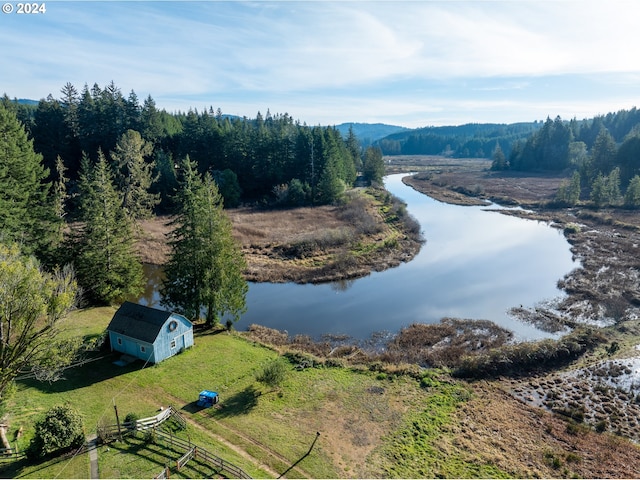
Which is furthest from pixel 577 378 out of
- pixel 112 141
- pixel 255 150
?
pixel 112 141

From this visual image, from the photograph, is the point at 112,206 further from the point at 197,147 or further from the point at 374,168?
the point at 374,168

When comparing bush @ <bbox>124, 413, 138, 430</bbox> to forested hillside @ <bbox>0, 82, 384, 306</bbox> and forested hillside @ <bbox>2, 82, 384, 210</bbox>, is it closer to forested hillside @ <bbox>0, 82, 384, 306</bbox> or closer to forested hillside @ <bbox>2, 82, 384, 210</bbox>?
forested hillside @ <bbox>0, 82, 384, 306</bbox>

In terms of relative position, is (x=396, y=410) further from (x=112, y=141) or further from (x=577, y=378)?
(x=112, y=141)

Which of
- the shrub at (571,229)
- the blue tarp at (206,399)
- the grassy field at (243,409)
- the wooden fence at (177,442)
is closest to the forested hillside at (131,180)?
the grassy field at (243,409)

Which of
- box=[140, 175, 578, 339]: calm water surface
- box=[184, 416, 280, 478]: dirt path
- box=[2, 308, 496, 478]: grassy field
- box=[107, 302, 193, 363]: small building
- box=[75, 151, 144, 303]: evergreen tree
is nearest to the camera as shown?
box=[184, 416, 280, 478]: dirt path

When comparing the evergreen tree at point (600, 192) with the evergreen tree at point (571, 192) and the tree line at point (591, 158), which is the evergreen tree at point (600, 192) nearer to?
the tree line at point (591, 158)

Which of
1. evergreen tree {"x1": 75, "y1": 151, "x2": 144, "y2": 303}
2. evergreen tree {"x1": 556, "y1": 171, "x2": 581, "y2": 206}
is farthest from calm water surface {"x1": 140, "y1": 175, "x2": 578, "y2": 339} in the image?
evergreen tree {"x1": 556, "y1": 171, "x2": 581, "y2": 206}
